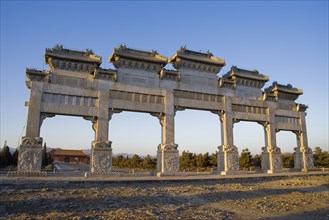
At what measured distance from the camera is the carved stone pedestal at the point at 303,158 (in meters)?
24.9

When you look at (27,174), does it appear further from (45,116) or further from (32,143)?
(45,116)

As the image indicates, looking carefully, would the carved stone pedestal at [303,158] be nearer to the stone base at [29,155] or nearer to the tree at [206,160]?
the tree at [206,160]

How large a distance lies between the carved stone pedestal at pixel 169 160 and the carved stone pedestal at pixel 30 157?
24.5 ft

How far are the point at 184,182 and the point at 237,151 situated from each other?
673cm

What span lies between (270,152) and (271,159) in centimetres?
58

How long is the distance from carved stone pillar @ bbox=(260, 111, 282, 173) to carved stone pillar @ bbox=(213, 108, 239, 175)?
145 inches

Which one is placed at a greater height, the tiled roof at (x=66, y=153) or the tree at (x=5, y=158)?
the tiled roof at (x=66, y=153)

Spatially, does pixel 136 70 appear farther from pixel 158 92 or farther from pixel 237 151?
pixel 237 151

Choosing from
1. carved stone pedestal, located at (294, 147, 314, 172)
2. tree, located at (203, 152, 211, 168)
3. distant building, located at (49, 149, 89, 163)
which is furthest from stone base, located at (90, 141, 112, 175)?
distant building, located at (49, 149, 89, 163)

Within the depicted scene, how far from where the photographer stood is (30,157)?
16.2 m

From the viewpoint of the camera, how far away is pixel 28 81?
17.0 metres

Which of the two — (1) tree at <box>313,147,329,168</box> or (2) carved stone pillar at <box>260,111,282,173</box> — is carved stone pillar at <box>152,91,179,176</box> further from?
(1) tree at <box>313,147,329,168</box>

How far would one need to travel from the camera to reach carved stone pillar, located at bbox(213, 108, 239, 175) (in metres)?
20.8

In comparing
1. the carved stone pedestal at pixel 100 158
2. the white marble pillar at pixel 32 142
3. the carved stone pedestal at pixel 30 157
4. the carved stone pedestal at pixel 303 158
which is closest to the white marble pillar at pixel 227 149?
the carved stone pedestal at pixel 303 158
